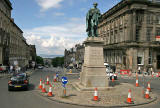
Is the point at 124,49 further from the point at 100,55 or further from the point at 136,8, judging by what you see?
the point at 100,55

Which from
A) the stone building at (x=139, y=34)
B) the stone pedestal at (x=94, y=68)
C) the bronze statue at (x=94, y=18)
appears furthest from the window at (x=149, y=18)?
the stone pedestal at (x=94, y=68)

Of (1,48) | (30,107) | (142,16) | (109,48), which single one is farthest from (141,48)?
(30,107)

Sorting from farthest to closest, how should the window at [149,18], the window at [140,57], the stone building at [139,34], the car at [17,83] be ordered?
1. the window at [149,18]
2. the window at [140,57]
3. the stone building at [139,34]
4. the car at [17,83]

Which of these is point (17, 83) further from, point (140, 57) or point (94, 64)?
point (140, 57)

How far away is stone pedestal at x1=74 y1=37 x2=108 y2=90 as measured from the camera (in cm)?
1494

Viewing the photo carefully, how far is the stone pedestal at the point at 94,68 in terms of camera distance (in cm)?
1494

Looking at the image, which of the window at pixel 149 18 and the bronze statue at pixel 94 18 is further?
the window at pixel 149 18

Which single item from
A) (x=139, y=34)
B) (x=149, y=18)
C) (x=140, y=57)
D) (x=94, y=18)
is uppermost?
(x=149, y=18)

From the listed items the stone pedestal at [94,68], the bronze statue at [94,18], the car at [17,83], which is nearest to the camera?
the stone pedestal at [94,68]

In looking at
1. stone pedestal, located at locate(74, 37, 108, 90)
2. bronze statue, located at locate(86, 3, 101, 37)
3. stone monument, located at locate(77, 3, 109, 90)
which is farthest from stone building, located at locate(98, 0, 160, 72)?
stone pedestal, located at locate(74, 37, 108, 90)

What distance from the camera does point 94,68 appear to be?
1507cm

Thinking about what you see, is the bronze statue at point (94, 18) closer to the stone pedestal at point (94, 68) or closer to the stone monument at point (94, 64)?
the stone monument at point (94, 64)

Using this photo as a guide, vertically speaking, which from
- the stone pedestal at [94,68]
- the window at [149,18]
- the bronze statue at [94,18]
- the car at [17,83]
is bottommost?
the car at [17,83]

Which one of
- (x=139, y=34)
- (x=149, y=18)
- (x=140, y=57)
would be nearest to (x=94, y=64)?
(x=140, y=57)
